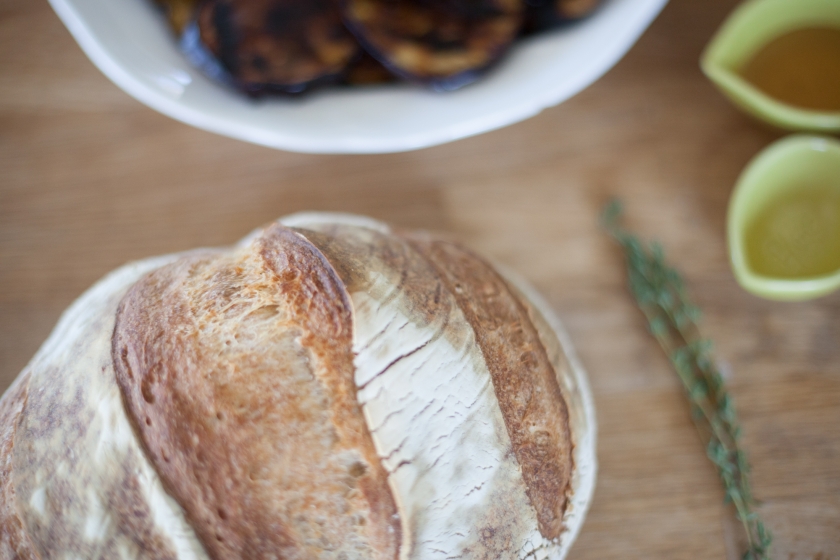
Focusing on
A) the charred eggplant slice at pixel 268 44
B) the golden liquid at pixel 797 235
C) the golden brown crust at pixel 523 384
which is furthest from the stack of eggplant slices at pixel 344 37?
the golden liquid at pixel 797 235

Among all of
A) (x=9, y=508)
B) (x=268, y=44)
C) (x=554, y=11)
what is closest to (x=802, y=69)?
(x=554, y=11)

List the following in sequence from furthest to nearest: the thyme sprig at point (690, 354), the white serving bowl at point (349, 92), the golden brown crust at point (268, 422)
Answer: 1. the thyme sprig at point (690, 354)
2. the white serving bowl at point (349, 92)
3. the golden brown crust at point (268, 422)

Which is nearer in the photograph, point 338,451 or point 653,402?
point 338,451

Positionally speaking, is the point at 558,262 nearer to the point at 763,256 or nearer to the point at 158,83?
the point at 763,256

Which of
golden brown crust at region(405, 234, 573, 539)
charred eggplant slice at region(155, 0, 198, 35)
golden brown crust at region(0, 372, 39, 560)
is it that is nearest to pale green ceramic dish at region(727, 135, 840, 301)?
golden brown crust at region(405, 234, 573, 539)

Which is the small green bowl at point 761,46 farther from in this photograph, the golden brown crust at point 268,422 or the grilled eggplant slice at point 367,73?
the golden brown crust at point 268,422

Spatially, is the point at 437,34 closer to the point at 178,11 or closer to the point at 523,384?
the point at 178,11

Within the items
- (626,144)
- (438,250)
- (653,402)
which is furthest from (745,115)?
(438,250)

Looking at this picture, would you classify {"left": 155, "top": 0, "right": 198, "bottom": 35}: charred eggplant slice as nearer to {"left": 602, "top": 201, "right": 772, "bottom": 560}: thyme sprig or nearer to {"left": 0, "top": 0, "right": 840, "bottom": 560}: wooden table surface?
{"left": 0, "top": 0, "right": 840, "bottom": 560}: wooden table surface
